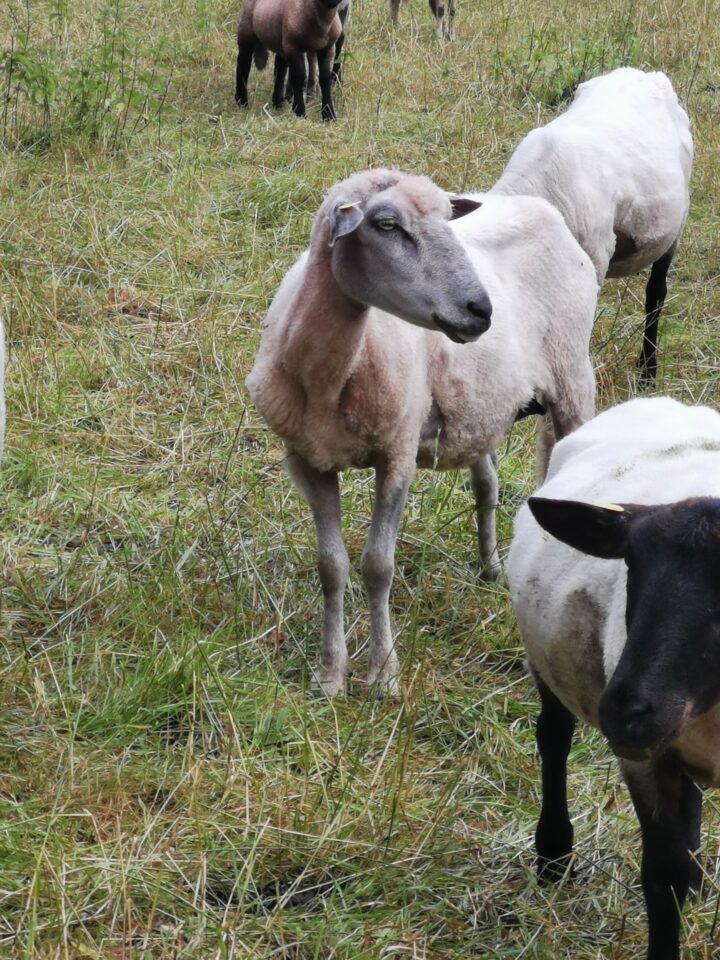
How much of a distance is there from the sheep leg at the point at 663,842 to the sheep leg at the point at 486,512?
2.17 meters

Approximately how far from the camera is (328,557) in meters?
4.20

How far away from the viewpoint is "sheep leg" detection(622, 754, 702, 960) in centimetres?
254

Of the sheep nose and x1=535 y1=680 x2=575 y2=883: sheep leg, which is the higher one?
the sheep nose

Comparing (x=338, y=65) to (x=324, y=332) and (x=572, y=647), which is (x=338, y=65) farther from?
(x=572, y=647)

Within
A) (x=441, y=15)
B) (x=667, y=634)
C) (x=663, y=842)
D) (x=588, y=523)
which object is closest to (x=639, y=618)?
(x=667, y=634)

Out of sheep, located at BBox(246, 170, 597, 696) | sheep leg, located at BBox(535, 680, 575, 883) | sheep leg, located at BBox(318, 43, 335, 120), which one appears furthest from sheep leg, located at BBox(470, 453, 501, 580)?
sheep leg, located at BBox(318, 43, 335, 120)

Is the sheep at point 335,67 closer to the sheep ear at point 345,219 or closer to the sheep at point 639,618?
the sheep ear at point 345,219

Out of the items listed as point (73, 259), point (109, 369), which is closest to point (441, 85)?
point (73, 259)

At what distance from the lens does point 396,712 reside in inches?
156

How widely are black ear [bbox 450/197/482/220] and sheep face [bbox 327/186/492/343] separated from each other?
376 millimetres

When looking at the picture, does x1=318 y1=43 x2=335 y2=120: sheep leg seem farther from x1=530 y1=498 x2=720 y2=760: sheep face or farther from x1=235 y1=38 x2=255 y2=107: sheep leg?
x1=530 y1=498 x2=720 y2=760: sheep face

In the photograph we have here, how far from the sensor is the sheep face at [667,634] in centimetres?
222

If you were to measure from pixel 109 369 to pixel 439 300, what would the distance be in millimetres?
2670

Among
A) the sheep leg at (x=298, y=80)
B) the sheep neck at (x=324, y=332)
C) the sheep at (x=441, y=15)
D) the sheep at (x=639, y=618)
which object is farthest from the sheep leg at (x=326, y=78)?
the sheep at (x=639, y=618)
